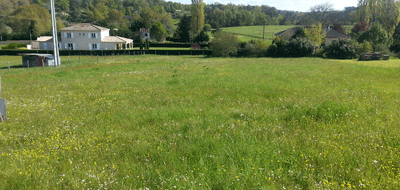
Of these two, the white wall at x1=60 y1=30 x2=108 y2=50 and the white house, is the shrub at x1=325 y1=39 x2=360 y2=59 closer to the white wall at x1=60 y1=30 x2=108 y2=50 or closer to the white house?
the white house

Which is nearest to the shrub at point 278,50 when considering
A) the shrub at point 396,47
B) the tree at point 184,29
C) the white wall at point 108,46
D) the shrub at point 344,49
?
the shrub at point 344,49

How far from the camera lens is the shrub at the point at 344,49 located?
46250mm

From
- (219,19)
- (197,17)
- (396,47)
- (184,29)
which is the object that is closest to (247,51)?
(396,47)

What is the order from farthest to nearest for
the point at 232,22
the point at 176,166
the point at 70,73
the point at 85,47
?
the point at 232,22, the point at 85,47, the point at 70,73, the point at 176,166

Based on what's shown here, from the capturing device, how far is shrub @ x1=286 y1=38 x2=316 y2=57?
50406 millimetres

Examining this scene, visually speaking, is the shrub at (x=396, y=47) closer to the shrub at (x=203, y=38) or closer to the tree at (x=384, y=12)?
the tree at (x=384, y=12)

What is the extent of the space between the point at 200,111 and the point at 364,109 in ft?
21.3

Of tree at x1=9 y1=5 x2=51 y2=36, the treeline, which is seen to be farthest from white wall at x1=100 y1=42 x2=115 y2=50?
tree at x1=9 y1=5 x2=51 y2=36

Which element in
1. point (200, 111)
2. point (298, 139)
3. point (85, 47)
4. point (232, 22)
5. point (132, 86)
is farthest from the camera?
point (232, 22)

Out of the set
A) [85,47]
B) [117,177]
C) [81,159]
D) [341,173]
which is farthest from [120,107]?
[85,47]

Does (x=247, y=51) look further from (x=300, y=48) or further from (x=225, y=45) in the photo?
(x=300, y=48)

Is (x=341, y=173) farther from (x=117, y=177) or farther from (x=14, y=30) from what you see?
(x=14, y=30)

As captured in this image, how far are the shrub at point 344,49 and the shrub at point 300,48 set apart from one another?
12.4ft

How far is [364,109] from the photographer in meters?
9.91
